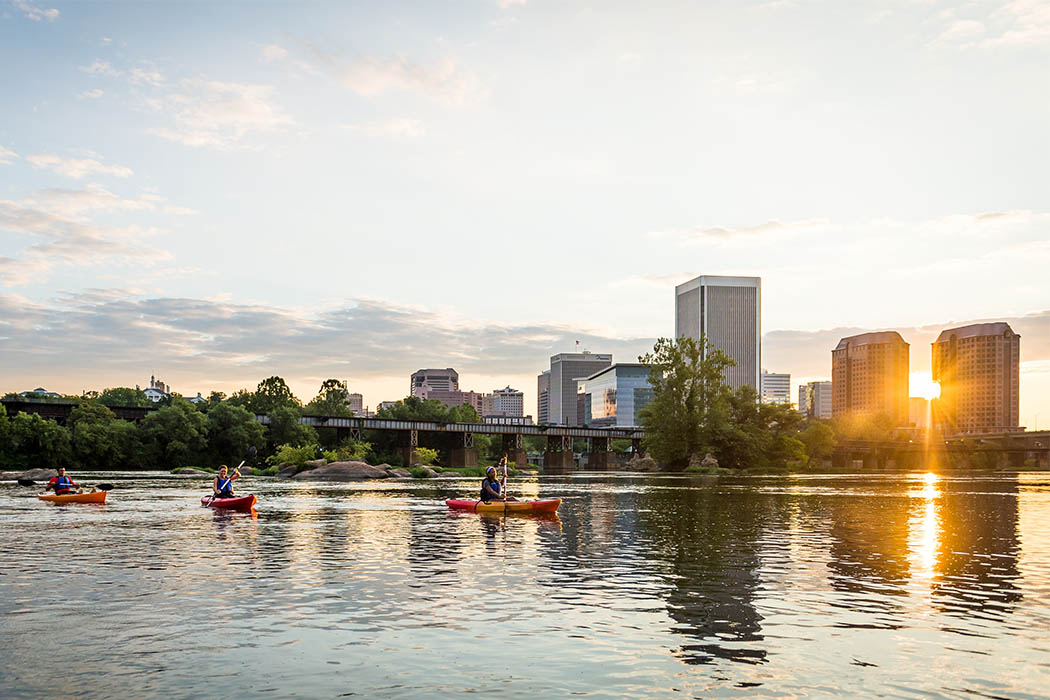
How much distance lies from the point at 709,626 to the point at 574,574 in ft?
22.8

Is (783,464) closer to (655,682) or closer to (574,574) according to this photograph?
(574,574)

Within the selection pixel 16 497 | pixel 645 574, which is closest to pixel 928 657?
pixel 645 574

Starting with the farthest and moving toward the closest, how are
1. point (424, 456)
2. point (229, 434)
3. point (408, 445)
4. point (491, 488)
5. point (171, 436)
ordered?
point (408, 445)
point (424, 456)
point (229, 434)
point (171, 436)
point (491, 488)

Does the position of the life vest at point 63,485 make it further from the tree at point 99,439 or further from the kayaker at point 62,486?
the tree at point 99,439

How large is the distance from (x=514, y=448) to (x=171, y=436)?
74997mm

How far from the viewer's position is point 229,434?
129 meters

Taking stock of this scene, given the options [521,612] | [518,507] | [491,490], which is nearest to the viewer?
[521,612]

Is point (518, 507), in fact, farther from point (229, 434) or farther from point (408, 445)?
point (408, 445)

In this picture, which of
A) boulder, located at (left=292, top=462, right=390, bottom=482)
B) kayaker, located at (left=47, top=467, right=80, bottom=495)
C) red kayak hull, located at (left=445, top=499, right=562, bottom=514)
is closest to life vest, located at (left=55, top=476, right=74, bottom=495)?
kayaker, located at (left=47, top=467, right=80, bottom=495)

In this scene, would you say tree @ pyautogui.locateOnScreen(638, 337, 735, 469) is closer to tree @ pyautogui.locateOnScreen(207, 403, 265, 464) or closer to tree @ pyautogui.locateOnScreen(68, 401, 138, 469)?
tree @ pyautogui.locateOnScreen(207, 403, 265, 464)

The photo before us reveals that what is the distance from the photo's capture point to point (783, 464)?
14350cm

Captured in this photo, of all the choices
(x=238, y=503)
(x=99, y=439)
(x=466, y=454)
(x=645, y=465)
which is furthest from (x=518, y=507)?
(x=466, y=454)

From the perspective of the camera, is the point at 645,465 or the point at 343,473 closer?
the point at 343,473

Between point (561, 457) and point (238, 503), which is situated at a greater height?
point (238, 503)
